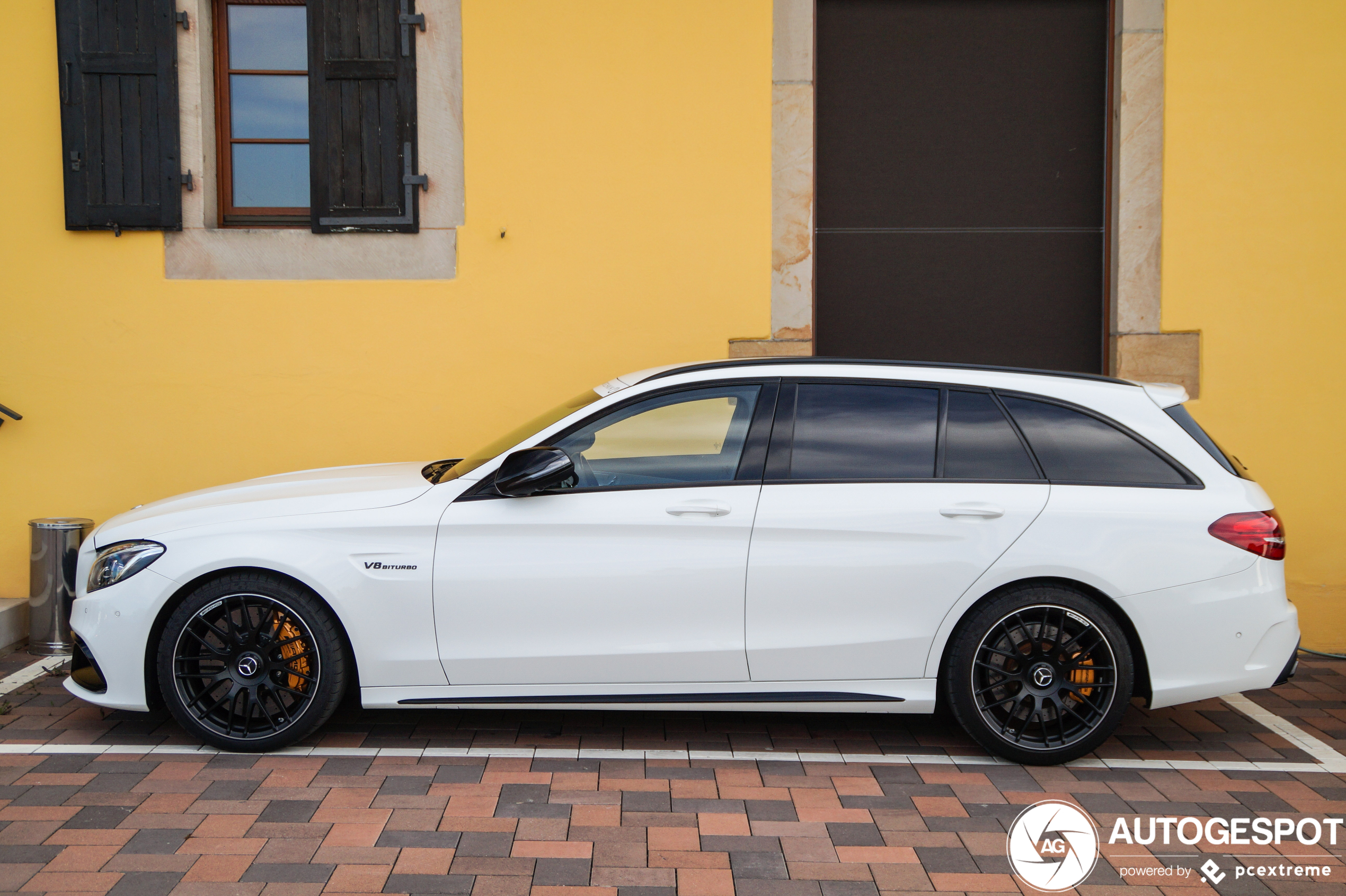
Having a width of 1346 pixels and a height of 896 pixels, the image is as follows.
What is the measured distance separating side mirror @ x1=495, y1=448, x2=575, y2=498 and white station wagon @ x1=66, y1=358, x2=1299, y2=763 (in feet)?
Answer: 0.03

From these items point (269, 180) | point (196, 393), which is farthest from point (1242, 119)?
point (196, 393)

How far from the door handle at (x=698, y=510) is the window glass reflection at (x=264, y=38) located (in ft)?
14.6

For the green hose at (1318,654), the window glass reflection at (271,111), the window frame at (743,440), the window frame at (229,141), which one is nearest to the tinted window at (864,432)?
the window frame at (743,440)

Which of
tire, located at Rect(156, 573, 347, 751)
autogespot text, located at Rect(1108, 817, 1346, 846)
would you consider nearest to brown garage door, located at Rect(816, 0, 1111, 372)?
autogespot text, located at Rect(1108, 817, 1346, 846)

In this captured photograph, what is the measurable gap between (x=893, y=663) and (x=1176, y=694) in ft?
3.77

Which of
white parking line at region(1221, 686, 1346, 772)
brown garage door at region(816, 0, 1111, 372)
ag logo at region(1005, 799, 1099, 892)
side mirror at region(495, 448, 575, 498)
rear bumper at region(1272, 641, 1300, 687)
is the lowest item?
white parking line at region(1221, 686, 1346, 772)

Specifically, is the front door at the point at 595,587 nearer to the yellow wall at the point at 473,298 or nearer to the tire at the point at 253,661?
the tire at the point at 253,661

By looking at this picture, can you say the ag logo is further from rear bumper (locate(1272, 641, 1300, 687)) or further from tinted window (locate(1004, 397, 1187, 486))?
tinted window (locate(1004, 397, 1187, 486))

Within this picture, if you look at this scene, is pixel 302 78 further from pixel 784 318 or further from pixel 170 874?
pixel 170 874

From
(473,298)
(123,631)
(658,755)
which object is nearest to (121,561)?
(123,631)

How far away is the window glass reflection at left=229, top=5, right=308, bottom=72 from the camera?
657 centimetres

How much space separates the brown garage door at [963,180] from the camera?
6.65 metres

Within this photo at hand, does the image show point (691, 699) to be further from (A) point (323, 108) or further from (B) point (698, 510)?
(A) point (323, 108)

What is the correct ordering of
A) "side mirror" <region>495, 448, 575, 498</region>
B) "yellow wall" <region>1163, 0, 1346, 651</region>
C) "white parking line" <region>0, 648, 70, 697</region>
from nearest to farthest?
1. "side mirror" <region>495, 448, 575, 498</region>
2. "white parking line" <region>0, 648, 70, 697</region>
3. "yellow wall" <region>1163, 0, 1346, 651</region>
